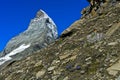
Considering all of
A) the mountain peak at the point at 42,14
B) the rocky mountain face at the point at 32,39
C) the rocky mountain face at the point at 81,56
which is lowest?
the rocky mountain face at the point at 81,56

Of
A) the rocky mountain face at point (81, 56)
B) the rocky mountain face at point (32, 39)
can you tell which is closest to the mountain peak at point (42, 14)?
the rocky mountain face at point (32, 39)

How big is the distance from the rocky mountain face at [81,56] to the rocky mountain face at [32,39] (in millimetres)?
25465

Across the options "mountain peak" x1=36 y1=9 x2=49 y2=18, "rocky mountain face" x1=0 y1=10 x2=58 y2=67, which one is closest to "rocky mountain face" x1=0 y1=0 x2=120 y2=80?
"rocky mountain face" x1=0 y1=10 x2=58 y2=67

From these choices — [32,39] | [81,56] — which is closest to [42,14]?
[32,39]

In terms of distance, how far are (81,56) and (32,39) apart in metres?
50.4

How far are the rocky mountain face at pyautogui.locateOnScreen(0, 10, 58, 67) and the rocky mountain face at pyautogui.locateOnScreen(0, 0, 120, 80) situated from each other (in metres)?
25.5

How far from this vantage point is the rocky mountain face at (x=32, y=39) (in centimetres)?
5041

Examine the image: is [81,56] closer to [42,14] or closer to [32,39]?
[32,39]

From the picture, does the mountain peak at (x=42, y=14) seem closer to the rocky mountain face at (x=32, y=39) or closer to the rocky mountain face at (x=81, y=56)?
the rocky mountain face at (x=32, y=39)

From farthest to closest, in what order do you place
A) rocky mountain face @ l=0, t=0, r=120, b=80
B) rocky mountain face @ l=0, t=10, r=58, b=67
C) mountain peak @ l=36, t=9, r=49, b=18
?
mountain peak @ l=36, t=9, r=49, b=18 → rocky mountain face @ l=0, t=10, r=58, b=67 → rocky mountain face @ l=0, t=0, r=120, b=80

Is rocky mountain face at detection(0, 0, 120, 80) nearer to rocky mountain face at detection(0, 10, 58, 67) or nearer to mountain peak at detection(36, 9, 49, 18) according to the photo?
rocky mountain face at detection(0, 10, 58, 67)

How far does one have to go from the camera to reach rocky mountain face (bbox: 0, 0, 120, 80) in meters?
12.6

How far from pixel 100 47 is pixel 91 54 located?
1.72ft

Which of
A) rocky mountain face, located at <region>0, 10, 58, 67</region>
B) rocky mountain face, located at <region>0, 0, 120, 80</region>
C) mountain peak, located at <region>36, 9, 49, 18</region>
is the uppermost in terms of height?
mountain peak, located at <region>36, 9, 49, 18</region>
